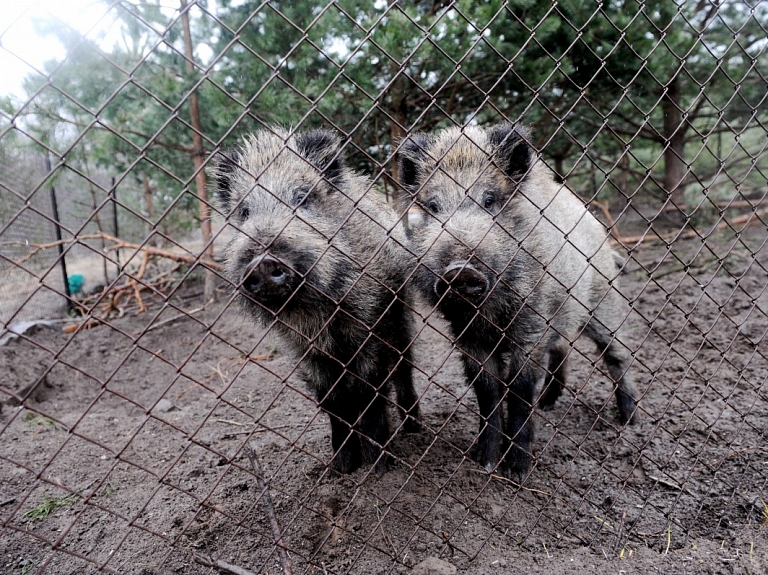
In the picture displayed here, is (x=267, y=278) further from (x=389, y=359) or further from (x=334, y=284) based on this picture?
(x=389, y=359)

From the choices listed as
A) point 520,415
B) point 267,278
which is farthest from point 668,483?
point 267,278

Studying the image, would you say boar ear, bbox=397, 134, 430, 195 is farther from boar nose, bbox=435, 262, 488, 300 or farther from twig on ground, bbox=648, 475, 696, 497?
twig on ground, bbox=648, 475, 696, 497

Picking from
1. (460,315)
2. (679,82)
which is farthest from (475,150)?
(679,82)

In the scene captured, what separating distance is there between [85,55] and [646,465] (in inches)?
253

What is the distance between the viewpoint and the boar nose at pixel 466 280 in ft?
8.79

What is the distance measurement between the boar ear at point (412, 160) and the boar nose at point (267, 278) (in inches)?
52.0

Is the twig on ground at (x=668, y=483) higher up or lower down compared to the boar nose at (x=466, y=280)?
lower down

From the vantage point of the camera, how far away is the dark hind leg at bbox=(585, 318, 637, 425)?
13.5 ft

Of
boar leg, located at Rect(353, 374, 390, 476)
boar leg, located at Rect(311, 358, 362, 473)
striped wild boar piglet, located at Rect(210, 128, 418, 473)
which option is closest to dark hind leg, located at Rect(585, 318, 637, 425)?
striped wild boar piglet, located at Rect(210, 128, 418, 473)

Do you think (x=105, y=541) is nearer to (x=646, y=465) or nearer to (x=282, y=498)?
(x=282, y=498)

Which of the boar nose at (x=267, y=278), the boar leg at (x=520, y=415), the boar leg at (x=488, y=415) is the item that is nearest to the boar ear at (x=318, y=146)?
the boar nose at (x=267, y=278)

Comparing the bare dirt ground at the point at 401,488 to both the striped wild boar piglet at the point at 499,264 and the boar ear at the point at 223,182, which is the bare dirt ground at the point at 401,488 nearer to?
the striped wild boar piglet at the point at 499,264

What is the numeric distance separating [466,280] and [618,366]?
2380 mm

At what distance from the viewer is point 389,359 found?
356 cm
